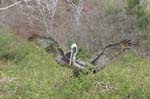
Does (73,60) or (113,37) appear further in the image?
(113,37)

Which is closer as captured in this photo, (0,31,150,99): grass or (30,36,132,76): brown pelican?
(0,31,150,99): grass

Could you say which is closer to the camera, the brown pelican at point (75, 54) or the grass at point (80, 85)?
the grass at point (80, 85)

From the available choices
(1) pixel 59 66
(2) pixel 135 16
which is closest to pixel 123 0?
(2) pixel 135 16

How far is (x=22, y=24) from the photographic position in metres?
15.3

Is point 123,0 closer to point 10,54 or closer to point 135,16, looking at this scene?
point 135,16

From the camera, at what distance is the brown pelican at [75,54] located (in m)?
6.11

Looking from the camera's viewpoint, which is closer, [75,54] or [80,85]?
[80,85]

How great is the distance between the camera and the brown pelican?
6.11 meters

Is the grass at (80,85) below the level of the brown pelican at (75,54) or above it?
below

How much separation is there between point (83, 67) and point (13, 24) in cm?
952

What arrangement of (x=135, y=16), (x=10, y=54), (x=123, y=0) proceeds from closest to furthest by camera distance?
(x=10, y=54) → (x=135, y=16) → (x=123, y=0)

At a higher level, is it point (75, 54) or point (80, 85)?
point (75, 54)

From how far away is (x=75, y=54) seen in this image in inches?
252

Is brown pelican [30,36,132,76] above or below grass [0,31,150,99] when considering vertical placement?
above
